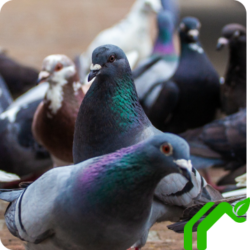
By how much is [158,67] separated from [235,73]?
999 millimetres

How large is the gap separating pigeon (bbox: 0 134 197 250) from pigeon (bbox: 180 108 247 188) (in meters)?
2.13

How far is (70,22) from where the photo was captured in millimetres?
11281

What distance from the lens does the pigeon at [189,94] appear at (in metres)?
4.79

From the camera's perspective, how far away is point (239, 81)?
4824 millimetres

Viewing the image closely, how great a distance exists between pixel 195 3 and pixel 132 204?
849 cm

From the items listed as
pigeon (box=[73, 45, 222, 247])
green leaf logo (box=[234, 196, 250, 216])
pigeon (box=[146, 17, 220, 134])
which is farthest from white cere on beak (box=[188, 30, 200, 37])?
green leaf logo (box=[234, 196, 250, 216])

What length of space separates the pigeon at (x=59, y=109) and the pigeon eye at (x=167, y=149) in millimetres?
1827

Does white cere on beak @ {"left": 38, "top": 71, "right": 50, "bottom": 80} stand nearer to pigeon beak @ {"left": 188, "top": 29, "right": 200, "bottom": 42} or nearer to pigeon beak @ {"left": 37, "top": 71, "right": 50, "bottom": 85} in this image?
pigeon beak @ {"left": 37, "top": 71, "right": 50, "bottom": 85}

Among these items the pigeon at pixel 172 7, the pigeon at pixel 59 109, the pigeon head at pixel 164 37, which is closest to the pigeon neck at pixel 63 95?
the pigeon at pixel 59 109

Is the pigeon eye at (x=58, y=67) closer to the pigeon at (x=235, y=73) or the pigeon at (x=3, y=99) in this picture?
the pigeon at (x=3, y=99)

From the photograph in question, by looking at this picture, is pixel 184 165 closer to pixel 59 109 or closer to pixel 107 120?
pixel 107 120

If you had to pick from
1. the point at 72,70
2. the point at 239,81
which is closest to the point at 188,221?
the point at 72,70

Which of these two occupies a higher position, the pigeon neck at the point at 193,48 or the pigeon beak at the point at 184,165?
the pigeon beak at the point at 184,165

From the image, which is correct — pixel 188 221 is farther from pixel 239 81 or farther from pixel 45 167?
pixel 239 81
